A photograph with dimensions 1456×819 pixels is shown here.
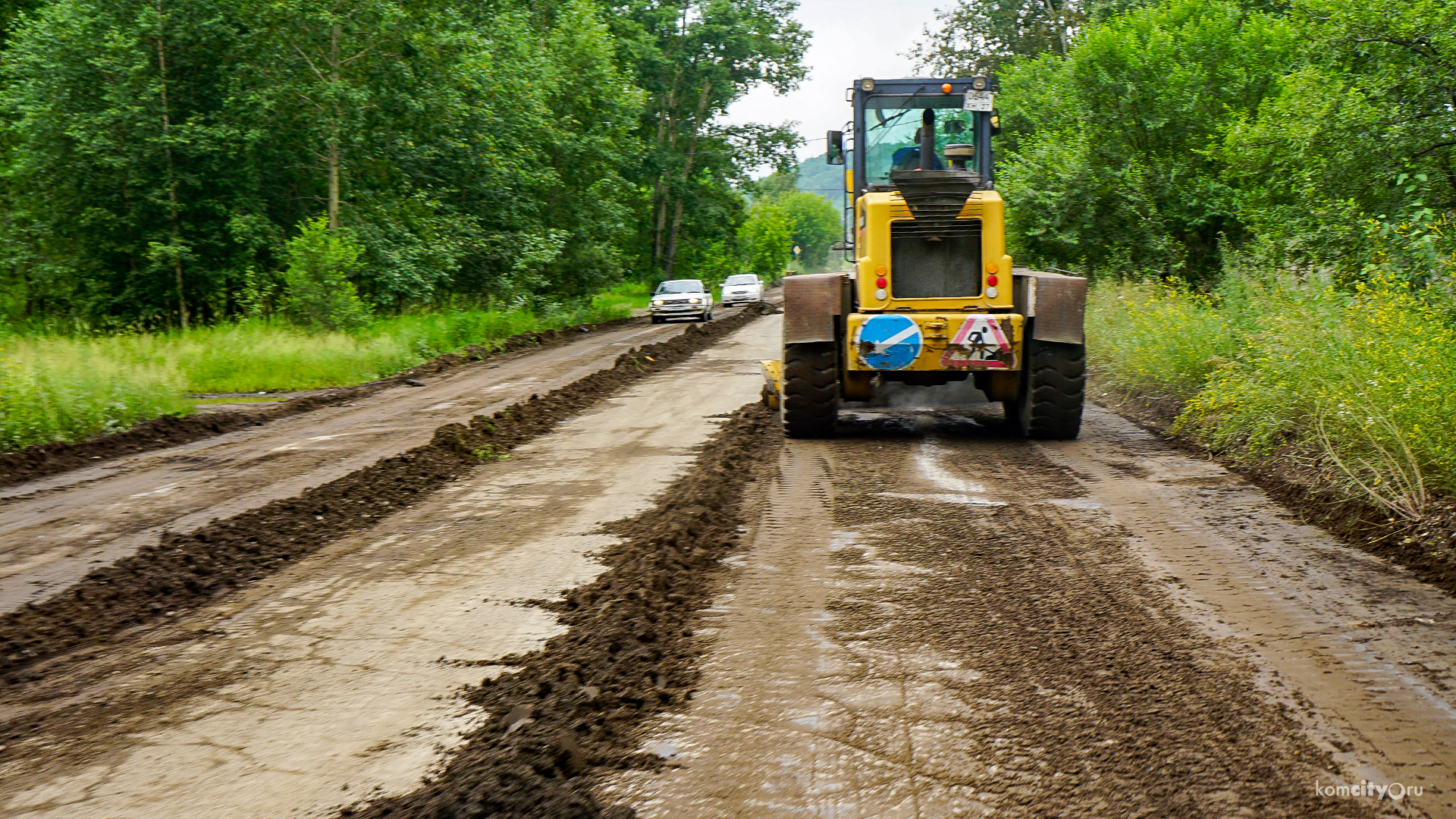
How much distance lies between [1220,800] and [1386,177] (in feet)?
39.4

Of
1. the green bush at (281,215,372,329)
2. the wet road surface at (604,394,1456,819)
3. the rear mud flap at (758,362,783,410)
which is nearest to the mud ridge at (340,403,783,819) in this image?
the wet road surface at (604,394,1456,819)

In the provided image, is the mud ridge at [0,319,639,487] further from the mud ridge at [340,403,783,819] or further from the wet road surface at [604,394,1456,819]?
the wet road surface at [604,394,1456,819]

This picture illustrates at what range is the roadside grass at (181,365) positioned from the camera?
12.5 metres

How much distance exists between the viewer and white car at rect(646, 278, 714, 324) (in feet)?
118

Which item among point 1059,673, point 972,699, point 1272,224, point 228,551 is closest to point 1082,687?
point 1059,673

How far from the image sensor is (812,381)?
10.9 m

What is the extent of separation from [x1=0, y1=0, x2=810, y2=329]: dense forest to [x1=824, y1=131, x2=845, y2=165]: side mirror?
12.6m

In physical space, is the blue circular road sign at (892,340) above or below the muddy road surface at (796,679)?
above

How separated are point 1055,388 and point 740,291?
118ft

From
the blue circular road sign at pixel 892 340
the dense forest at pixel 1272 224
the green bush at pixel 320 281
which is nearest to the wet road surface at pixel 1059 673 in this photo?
the dense forest at pixel 1272 224

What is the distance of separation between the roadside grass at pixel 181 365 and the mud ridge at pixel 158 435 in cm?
46

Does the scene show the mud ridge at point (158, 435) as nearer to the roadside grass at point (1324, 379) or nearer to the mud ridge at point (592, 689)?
the mud ridge at point (592, 689)

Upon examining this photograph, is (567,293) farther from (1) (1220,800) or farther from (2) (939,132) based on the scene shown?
(1) (1220,800)

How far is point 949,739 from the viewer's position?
3.80m
